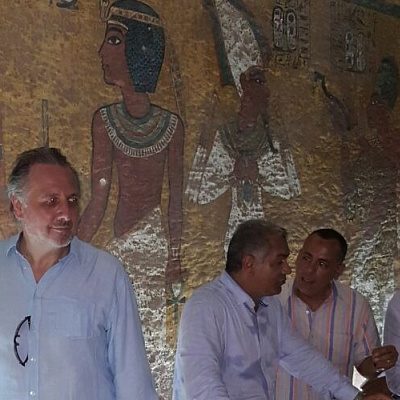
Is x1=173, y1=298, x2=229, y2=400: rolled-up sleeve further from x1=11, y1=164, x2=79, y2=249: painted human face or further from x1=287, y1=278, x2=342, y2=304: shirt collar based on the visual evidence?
x1=287, y1=278, x2=342, y2=304: shirt collar

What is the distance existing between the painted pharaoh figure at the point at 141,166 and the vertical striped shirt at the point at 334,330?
0.58 metres

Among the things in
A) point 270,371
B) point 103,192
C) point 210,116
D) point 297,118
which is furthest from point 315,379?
point 297,118

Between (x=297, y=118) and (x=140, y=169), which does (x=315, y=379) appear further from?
(x=297, y=118)

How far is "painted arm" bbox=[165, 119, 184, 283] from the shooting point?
3.46m

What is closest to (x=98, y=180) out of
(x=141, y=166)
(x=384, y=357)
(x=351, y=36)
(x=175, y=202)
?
(x=141, y=166)

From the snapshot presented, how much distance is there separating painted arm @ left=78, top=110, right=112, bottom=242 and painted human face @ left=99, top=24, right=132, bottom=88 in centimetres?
18

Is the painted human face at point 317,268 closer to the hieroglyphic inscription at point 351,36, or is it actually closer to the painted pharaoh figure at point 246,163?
the painted pharaoh figure at point 246,163

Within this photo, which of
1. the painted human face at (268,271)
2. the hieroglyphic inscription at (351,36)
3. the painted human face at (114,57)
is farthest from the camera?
the hieroglyphic inscription at (351,36)

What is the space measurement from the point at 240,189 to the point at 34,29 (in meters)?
1.36

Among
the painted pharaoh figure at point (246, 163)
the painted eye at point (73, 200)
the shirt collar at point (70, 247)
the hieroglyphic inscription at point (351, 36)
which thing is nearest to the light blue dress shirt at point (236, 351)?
the shirt collar at point (70, 247)

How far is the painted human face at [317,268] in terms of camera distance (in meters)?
3.28

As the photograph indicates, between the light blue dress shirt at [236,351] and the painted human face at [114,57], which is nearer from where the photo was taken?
the light blue dress shirt at [236,351]

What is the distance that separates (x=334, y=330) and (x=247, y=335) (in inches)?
31.9

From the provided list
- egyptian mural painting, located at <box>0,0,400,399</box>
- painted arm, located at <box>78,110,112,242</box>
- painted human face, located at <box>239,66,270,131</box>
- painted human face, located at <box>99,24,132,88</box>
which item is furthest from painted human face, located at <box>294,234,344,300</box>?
painted human face, located at <box>99,24,132,88</box>
